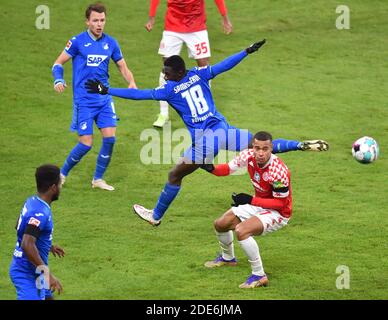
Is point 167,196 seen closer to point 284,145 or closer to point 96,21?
point 284,145

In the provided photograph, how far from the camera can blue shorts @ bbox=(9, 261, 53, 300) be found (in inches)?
390

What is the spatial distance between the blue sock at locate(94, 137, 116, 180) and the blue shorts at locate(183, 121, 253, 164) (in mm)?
2634

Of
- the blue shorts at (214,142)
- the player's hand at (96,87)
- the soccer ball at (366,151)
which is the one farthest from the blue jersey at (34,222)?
the soccer ball at (366,151)

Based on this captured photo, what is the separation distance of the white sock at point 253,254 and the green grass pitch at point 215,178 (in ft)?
1.12

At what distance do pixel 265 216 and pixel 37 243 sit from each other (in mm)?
3457

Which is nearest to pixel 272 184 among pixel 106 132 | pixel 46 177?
pixel 46 177

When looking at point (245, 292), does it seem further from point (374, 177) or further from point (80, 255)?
point (374, 177)

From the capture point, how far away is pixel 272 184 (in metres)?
12.1

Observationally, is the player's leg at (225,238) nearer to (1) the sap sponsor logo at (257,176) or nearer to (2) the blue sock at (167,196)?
(1) the sap sponsor logo at (257,176)

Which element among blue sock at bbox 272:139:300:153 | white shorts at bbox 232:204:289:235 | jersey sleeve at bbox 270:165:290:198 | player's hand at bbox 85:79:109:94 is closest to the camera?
jersey sleeve at bbox 270:165:290:198

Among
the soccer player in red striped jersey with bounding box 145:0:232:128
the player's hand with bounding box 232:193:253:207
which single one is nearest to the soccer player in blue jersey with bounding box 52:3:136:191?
the soccer player in red striped jersey with bounding box 145:0:232:128

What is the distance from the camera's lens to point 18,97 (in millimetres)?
20734

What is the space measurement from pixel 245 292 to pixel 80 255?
8.87 ft

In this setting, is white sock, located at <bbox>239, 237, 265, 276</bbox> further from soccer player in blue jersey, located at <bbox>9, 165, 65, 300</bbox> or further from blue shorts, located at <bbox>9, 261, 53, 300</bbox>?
blue shorts, located at <bbox>9, 261, 53, 300</bbox>
